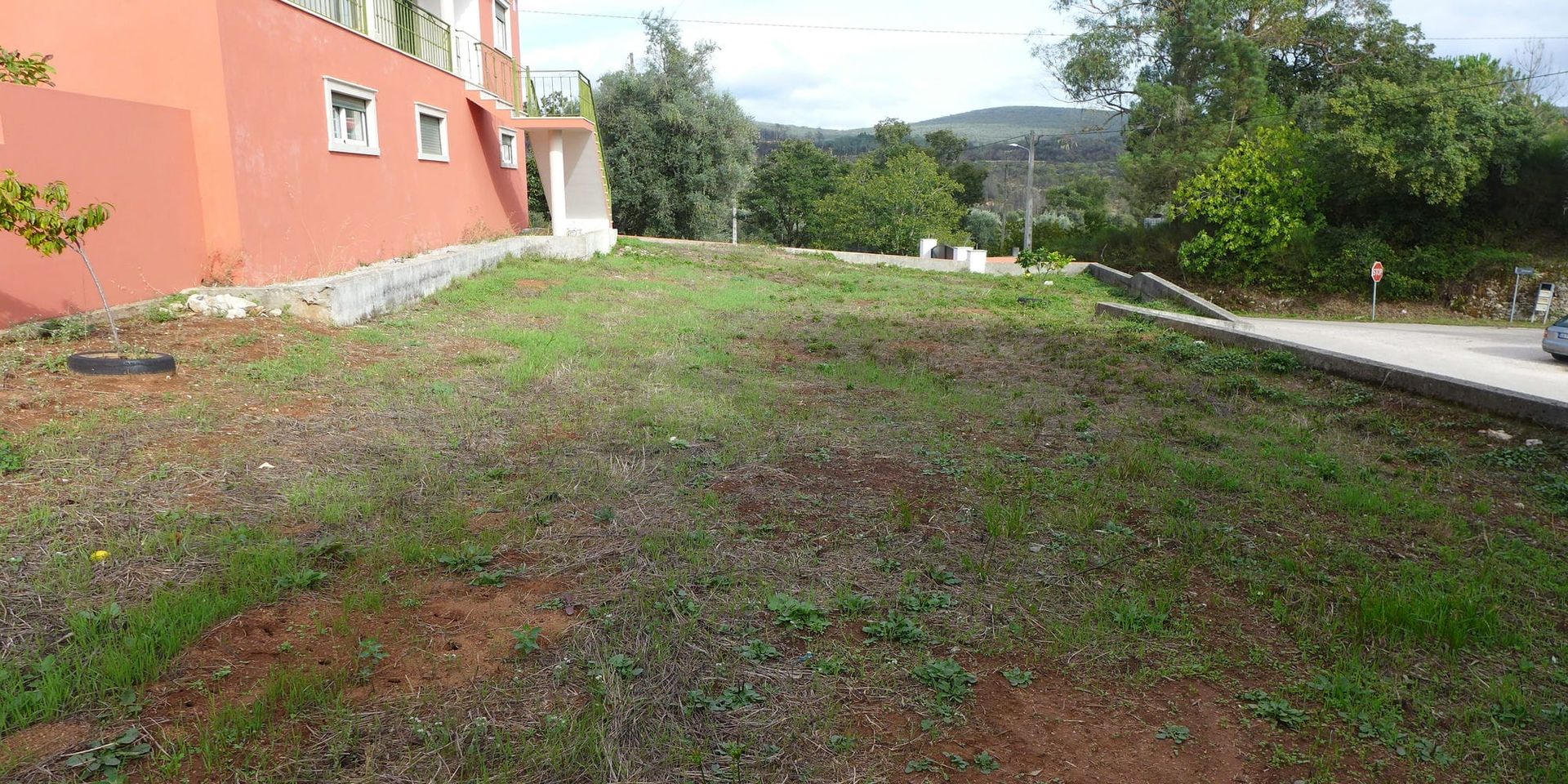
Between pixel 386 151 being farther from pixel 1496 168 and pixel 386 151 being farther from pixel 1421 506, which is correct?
pixel 1496 168

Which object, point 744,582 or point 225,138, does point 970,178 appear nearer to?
point 225,138

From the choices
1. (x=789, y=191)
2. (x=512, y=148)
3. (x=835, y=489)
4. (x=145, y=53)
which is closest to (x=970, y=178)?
(x=789, y=191)

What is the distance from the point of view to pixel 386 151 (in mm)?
13125

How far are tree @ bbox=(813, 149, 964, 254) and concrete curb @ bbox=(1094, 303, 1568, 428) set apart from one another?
79.0 ft

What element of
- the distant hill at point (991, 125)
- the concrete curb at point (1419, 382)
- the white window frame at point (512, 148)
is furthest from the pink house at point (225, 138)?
the distant hill at point (991, 125)

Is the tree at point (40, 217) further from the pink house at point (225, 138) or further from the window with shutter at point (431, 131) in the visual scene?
the window with shutter at point (431, 131)

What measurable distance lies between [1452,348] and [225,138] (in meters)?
18.2

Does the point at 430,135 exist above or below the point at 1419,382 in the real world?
above

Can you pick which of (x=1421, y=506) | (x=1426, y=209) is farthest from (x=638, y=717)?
(x=1426, y=209)

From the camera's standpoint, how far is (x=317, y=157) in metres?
11.1

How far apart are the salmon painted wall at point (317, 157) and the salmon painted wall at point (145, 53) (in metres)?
0.16

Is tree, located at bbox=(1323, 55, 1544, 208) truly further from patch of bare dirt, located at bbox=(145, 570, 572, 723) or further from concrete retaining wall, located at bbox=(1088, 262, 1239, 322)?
patch of bare dirt, located at bbox=(145, 570, 572, 723)

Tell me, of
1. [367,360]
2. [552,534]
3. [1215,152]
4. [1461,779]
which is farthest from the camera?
[1215,152]

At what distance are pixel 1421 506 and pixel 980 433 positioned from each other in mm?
2759
